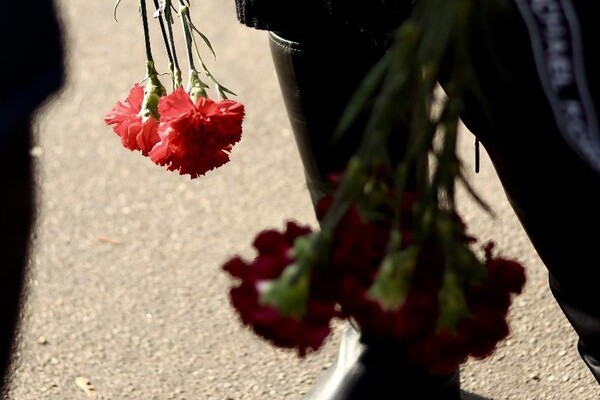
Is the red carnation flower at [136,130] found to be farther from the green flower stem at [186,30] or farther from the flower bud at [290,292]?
the flower bud at [290,292]

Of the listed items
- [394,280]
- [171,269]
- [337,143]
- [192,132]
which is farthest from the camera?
[171,269]

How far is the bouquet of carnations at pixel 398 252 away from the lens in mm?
826

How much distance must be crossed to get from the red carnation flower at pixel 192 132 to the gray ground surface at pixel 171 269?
2.45 ft

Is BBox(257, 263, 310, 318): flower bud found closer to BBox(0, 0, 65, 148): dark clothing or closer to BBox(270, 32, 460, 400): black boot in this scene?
BBox(270, 32, 460, 400): black boot

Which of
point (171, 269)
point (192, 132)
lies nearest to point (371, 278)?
point (192, 132)

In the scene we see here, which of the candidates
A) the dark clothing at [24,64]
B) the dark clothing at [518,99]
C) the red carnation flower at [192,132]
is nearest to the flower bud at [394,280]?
the dark clothing at [518,99]


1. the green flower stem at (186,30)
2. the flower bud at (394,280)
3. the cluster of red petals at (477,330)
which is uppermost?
the flower bud at (394,280)

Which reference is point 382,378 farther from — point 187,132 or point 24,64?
point 24,64

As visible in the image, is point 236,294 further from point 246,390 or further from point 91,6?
point 91,6

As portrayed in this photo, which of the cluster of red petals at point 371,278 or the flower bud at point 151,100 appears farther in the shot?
the flower bud at point 151,100

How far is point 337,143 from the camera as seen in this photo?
167cm

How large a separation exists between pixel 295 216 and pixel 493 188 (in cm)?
51

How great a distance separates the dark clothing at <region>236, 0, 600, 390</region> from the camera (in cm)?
106

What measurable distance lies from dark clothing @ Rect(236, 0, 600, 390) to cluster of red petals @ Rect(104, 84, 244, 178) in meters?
0.20
